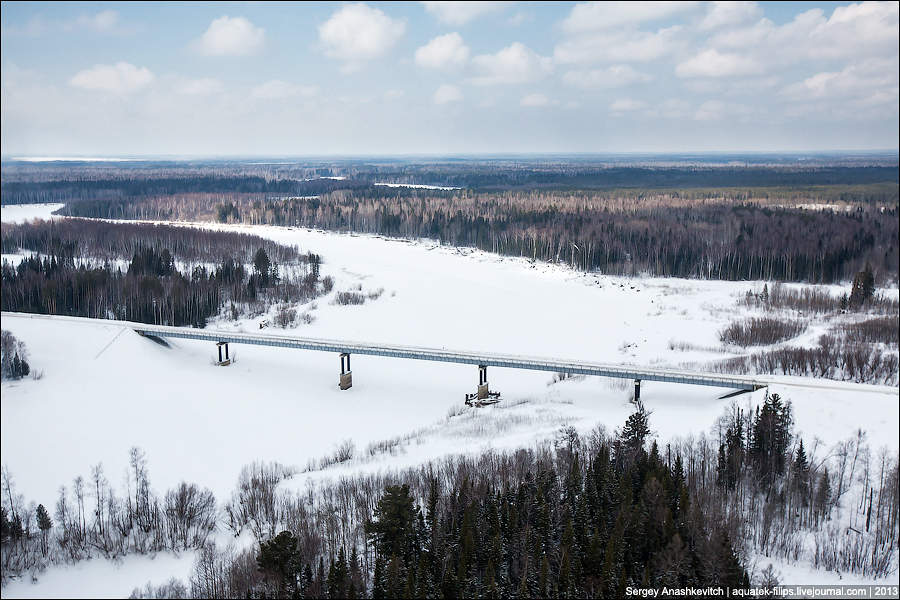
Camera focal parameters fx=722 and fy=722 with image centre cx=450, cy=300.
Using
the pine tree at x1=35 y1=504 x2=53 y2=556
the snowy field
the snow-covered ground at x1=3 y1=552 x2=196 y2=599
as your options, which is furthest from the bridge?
the pine tree at x1=35 y1=504 x2=53 y2=556

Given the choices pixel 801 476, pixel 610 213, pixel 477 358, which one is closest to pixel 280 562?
pixel 801 476

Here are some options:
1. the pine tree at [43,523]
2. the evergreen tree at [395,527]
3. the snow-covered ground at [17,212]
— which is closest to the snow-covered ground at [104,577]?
the pine tree at [43,523]

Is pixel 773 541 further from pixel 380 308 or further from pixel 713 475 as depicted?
pixel 380 308

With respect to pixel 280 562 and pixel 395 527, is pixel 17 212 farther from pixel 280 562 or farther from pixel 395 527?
pixel 395 527

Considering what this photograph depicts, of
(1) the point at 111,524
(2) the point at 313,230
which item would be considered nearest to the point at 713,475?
(1) the point at 111,524

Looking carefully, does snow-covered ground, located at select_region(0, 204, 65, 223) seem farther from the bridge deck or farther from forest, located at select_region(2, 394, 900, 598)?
the bridge deck

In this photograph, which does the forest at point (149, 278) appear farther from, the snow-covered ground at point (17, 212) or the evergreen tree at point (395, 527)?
the evergreen tree at point (395, 527)

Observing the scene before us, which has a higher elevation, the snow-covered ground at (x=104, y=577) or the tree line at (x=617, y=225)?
the tree line at (x=617, y=225)
